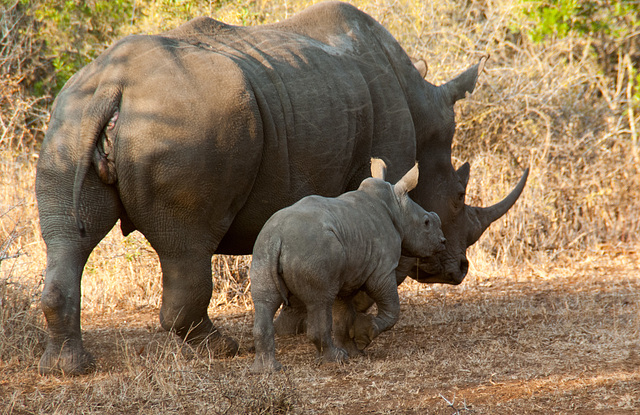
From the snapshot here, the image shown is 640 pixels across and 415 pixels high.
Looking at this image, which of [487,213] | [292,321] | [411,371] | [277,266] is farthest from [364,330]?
[487,213]

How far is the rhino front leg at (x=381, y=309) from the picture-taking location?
5.32 meters

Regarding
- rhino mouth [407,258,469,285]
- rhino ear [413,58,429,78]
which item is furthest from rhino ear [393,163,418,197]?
rhino ear [413,58,429,78]

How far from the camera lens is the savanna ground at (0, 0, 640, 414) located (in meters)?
4.48

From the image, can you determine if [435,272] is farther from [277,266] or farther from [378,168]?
[277,266]

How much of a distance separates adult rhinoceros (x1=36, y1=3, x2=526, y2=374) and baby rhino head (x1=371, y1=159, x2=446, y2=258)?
1.64 ft

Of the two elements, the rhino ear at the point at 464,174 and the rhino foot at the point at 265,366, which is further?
A: the rhino ear at the point at 464,174

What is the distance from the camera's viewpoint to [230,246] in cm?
589

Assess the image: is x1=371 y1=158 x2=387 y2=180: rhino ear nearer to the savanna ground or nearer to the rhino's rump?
the rhino's rump

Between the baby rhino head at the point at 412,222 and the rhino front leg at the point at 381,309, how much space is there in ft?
1.45

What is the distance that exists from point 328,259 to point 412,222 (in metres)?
1.02

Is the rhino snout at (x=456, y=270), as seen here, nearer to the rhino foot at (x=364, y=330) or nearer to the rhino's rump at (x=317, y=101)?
the rhino's rump at (x=317, y=101)

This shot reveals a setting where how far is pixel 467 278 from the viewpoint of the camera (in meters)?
8.52

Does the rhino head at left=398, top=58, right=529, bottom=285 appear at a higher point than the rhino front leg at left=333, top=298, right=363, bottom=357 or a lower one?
higher

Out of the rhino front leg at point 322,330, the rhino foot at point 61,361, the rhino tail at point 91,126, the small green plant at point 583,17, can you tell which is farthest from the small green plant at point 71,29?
the rhino front leg at point 322,330
